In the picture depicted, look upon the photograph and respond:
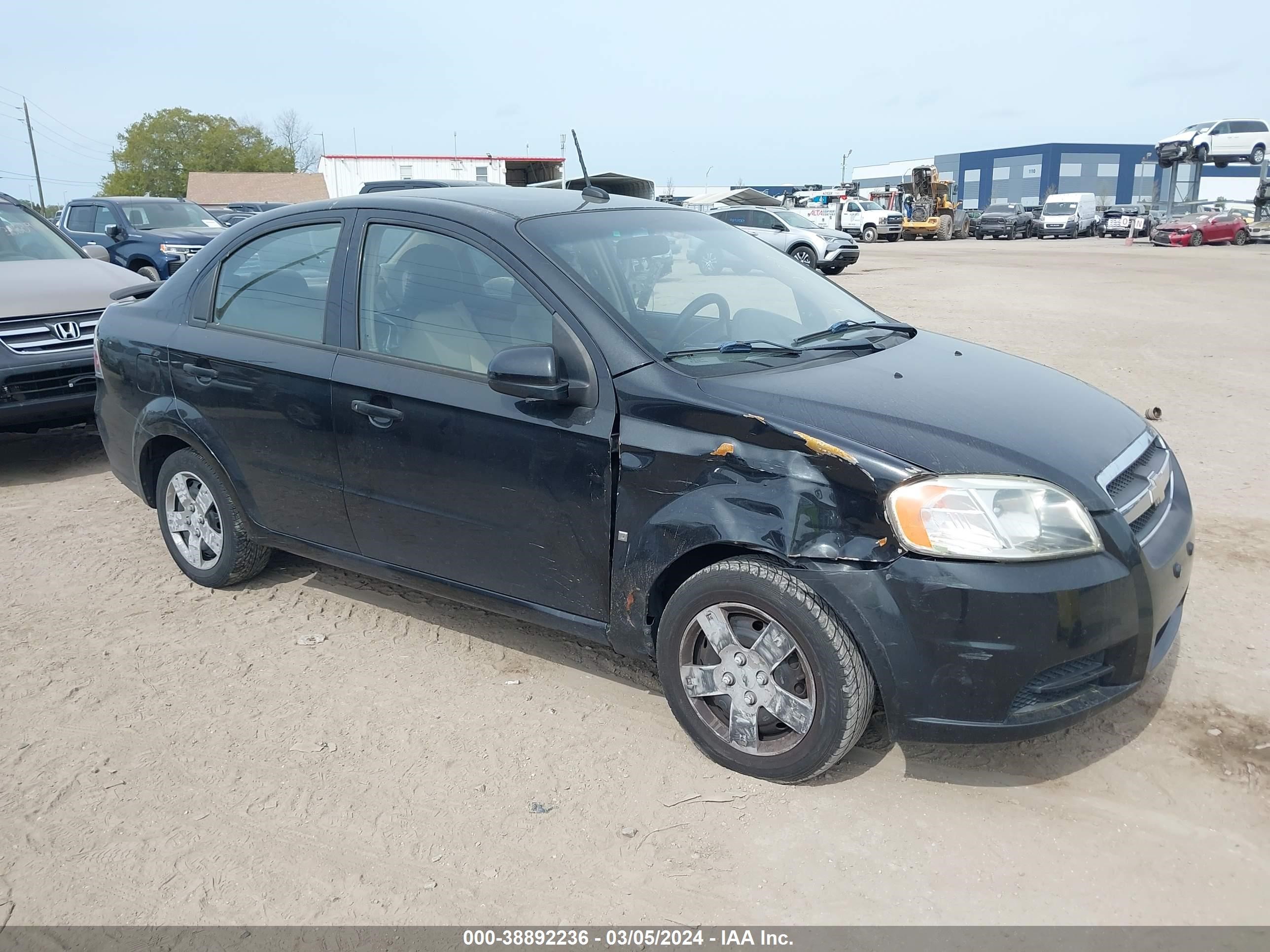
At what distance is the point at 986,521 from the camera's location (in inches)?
107

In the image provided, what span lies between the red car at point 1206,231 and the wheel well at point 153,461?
3992 centimetres

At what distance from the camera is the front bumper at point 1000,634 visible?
268 cm

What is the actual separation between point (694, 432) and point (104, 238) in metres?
14.7

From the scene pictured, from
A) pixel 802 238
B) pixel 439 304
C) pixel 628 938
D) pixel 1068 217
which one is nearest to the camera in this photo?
pixel 628 938

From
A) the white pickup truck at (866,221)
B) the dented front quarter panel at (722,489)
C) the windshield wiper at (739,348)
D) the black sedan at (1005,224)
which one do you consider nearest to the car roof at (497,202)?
the windshield wiper at (739,348)

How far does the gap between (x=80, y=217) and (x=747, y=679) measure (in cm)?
1632

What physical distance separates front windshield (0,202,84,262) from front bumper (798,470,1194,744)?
24.6 ft

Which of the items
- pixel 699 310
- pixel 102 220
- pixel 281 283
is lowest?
pixel 699 310

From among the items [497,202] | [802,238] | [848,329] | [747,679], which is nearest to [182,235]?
[497,202]

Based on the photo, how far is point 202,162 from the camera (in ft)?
287

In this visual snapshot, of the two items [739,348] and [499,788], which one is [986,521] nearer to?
[739,348]

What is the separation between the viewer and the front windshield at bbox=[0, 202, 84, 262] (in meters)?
7.73

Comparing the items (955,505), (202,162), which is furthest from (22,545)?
(202,162)

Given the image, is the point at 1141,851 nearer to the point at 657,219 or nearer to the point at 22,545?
the point at 657,219
